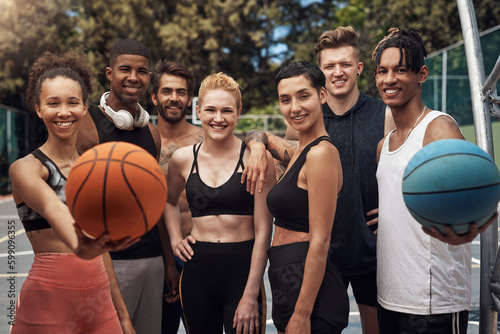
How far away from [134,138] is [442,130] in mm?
2439

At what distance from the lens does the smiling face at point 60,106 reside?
301cm

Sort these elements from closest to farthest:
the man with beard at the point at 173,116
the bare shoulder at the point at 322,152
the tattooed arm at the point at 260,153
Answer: the bare shoulder at the point at 322,152, the tattooed arm at the point at 260,153, the man with beard at the point at 173,116

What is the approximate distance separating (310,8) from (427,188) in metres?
43.8

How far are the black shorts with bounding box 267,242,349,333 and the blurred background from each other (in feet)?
66.4

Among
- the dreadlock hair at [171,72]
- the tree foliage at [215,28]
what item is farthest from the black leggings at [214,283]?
the tree foliage at [215,28]

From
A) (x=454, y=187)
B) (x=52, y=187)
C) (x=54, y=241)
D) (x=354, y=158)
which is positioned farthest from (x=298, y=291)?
(x=52, y=187)

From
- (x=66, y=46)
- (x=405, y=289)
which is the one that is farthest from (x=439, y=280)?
(x=66, y=46)

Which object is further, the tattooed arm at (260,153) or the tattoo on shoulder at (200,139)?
the tattoo on shoulder at (200,139)

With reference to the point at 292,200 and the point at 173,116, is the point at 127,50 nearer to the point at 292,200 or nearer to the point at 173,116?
the point at 173,116

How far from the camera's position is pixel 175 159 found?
393cm

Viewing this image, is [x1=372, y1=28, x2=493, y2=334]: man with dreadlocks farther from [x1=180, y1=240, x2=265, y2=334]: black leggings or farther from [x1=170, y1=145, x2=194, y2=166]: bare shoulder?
[x1=170, y1=145, x2=194, y2=166]: bare shoulder

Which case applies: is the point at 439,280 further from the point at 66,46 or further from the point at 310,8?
the point at 310,8

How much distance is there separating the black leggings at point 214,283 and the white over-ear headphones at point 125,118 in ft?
3.88

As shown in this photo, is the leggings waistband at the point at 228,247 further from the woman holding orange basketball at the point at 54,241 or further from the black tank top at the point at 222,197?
the woman holding orange basketball at the point at 54,241
